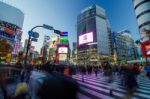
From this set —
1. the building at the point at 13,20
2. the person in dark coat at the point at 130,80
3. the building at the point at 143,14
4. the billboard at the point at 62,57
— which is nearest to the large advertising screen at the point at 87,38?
the person in dark coat at the point at 130,80

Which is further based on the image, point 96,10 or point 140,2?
point 96,10

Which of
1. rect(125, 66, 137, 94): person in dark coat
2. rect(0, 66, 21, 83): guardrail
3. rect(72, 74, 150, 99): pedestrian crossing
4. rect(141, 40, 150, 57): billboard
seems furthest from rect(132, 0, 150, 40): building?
rect(125, 66, 137, 94): person in dark coat

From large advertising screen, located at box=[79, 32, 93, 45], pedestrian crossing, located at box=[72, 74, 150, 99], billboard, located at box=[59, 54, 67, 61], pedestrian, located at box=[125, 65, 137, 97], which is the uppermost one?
large advertising screen, located at box=[79, 32, 93, 45]

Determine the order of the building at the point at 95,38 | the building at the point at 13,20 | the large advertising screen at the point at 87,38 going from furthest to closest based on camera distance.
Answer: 1. the building at the point at 95,38
2. the building at the point at 13,20
3. the large advertising screen at the point at 87,38

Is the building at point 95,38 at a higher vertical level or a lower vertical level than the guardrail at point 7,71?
higher

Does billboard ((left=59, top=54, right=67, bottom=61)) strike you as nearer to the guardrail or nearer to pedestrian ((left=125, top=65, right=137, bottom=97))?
the guardrail

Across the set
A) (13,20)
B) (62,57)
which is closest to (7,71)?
(62,57)

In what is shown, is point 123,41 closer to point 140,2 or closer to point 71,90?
point 140,2

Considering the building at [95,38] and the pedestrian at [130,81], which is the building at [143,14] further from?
the building at [95,38]

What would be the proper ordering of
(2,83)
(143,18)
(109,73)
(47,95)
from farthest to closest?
(143,18), (109,73), (2,83), (47,95)

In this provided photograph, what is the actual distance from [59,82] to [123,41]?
141 m

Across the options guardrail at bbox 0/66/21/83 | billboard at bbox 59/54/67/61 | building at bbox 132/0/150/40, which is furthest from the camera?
building at bbox 132/0/150/40

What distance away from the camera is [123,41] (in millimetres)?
136625

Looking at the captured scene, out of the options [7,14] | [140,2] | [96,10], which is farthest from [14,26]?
[140,2]
